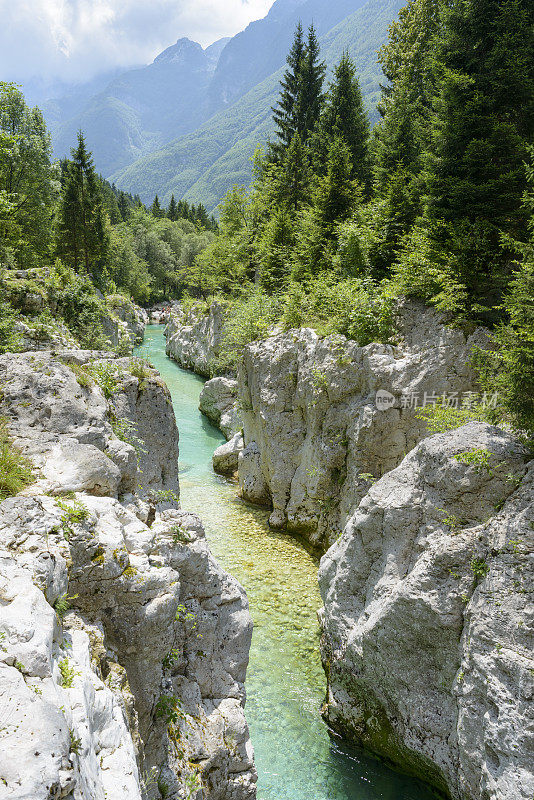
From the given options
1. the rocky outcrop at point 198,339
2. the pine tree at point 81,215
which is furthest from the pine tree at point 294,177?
the pine tree at point 81,215

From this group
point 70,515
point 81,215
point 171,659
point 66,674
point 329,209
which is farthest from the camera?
point 81,215

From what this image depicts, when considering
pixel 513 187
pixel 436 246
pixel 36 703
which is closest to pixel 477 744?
pixel 36 703

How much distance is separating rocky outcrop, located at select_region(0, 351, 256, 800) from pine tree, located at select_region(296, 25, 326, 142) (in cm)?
3333

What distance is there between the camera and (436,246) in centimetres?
1198

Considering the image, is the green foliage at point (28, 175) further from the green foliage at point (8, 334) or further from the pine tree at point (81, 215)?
the green foliage at point (8, 334)

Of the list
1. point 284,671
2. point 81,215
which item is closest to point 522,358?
point 284,671

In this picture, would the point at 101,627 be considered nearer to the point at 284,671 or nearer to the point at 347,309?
the point at 284,671

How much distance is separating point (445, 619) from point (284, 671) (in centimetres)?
496

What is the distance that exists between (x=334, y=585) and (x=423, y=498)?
294 centimetres

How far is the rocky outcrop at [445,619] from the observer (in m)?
5.59

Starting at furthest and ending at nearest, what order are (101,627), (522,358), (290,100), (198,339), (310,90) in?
(198,339) < (290,100) < (310,90) < (522,358) < (101,627)

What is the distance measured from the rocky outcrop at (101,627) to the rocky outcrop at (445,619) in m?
2.75

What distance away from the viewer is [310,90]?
33.0 m

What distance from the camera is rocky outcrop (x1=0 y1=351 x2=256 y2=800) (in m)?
2.89
